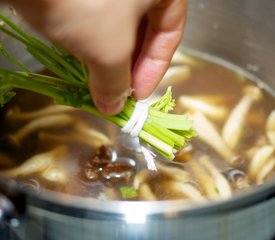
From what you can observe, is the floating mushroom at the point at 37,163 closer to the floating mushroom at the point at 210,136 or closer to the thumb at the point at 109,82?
the floating mushroom at the point at 210,136

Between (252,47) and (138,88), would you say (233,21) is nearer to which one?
(252,47)

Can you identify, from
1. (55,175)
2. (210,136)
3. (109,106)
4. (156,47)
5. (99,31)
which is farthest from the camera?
(210,136)

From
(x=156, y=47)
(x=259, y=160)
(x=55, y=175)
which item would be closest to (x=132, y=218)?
(x=156, y=47)

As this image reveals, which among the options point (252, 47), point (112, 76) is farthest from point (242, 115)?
point (112, 76)

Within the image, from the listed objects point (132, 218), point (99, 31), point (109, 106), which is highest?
point (99, 31)

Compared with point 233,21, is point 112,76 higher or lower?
higher

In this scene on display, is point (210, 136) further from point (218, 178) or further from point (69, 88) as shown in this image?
point (69, 88)
